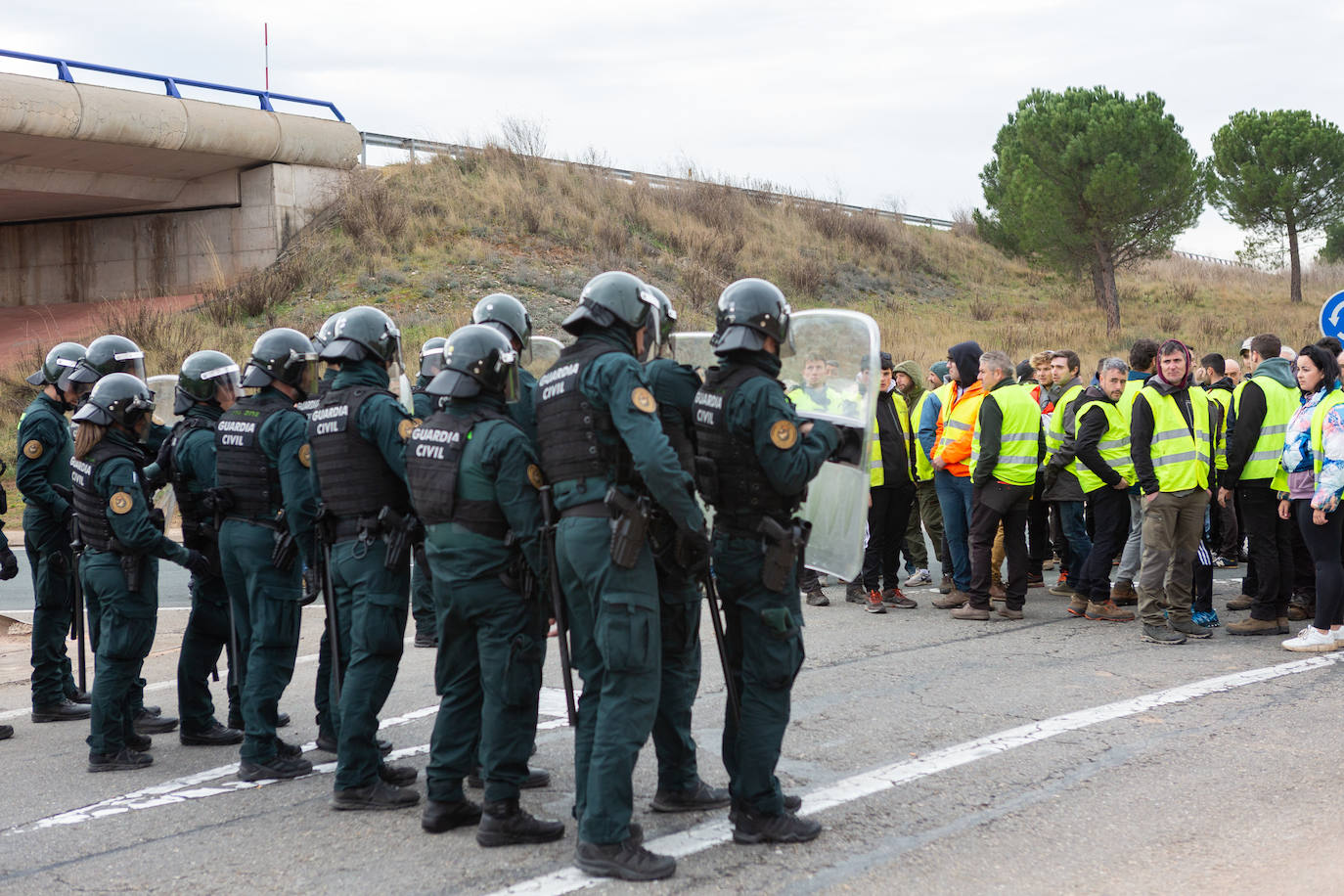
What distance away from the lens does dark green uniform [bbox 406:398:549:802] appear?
447 cm

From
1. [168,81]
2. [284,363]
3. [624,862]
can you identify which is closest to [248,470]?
[284,363]

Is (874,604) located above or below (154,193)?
below

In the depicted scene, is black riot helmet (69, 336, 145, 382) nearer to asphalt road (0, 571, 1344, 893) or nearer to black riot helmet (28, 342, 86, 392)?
black riot helmet (28, 342, 86, 392)

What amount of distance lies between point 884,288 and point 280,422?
30.6 m

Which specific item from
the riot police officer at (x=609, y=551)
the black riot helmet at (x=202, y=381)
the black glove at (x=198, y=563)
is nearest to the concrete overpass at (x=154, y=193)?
the black riot helmet at (x=202, y=381)

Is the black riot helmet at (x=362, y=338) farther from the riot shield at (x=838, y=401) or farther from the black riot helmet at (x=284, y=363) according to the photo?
the riot shield at (x=838, y=401)

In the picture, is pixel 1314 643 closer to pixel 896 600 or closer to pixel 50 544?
pixel 896 600

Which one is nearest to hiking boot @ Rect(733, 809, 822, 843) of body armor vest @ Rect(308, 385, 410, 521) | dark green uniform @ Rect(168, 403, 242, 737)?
body armor vest @ Rect(308, 385, 410, 521)

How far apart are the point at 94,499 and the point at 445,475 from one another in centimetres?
252

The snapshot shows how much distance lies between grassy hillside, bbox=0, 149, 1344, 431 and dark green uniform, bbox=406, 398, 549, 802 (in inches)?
672

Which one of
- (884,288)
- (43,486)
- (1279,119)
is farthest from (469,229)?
(1279,119)

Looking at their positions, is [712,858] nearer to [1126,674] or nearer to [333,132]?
[1126,674]

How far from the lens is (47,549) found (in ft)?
22.9

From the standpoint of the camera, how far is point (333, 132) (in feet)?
87.8
